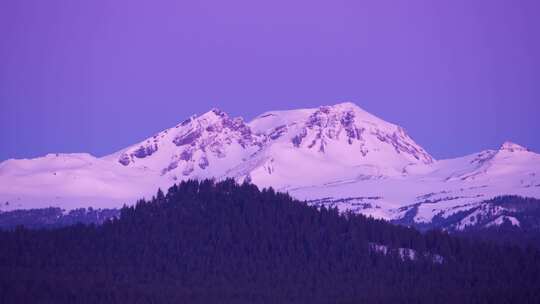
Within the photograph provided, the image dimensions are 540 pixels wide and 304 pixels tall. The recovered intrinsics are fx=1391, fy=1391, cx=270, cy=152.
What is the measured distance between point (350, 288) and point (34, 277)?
42.1 m

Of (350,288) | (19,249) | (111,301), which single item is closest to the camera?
(111,301)

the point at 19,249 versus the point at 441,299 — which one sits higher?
the point at 19,249

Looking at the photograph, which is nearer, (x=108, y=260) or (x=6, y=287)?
(x=6, y=287)

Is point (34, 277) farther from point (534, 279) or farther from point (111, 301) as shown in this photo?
point (534, 279)

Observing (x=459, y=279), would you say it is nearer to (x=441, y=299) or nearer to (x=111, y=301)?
(x=441, y=299)

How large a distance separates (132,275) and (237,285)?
47.1ft

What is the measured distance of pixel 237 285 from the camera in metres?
189

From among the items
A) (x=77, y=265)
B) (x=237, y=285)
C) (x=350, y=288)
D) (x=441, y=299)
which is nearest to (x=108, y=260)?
(x=77, y=265)

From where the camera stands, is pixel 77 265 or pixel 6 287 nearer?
pixel 6 287

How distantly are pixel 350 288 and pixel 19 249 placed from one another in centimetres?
4855

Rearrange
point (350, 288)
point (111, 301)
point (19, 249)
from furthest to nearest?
point (19, 249), point (350, 288), point (111, 301)

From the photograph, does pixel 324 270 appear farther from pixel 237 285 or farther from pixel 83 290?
pixel 83 290

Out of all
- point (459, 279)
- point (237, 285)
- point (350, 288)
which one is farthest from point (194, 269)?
point (459, 279)

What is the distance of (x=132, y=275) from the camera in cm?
18938
